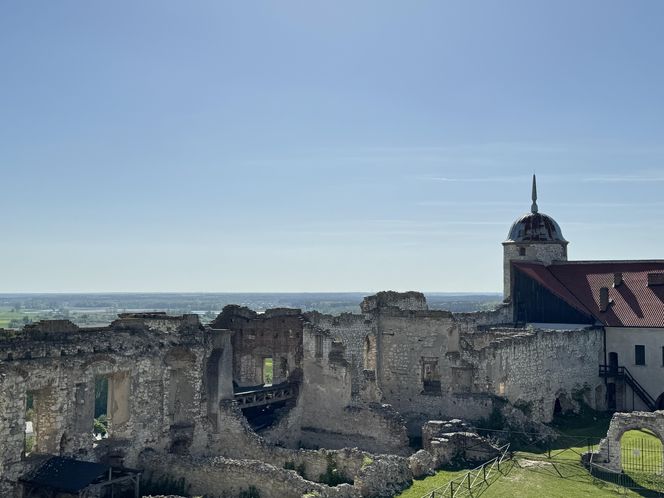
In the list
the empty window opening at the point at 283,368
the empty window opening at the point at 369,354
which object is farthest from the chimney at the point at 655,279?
the empty window opening at the point at 283,368

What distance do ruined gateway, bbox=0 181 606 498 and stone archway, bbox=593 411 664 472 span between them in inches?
254

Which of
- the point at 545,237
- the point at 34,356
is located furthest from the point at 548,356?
the point at 34,356

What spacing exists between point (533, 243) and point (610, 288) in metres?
6.06

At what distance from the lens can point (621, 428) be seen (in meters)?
27.1

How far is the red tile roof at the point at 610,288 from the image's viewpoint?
43.6 metres

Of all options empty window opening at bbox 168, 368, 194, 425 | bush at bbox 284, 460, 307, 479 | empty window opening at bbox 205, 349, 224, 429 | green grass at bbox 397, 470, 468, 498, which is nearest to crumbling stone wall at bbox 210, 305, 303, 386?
empty window opening at bbox 205, 349, 224, 429

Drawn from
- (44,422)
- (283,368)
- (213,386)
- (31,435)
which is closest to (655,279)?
(283,368)

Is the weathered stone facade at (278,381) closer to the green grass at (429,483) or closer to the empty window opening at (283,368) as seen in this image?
the empty window opening at (283,368)

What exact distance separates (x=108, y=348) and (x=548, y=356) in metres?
23.6

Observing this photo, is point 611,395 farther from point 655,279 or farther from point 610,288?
point 655,279

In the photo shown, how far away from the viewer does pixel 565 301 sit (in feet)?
150

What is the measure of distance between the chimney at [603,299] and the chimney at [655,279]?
288cm

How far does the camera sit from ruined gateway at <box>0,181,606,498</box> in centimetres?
2489

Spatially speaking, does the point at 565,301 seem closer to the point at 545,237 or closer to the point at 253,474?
the point at 545,237
